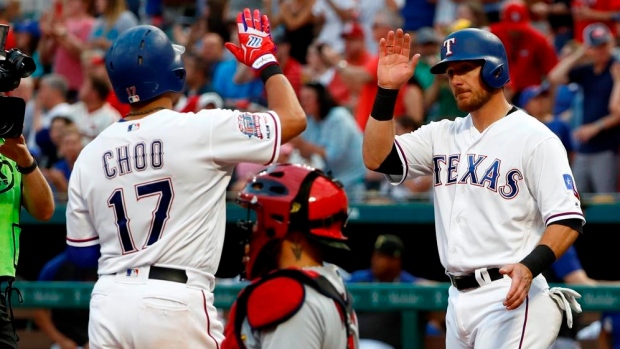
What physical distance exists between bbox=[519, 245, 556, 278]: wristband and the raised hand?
1.28 metres

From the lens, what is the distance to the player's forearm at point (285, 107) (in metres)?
4.43

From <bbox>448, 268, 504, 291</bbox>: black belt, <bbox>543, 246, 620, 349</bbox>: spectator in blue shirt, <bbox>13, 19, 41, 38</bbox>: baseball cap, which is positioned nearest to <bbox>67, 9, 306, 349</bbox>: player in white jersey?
<bbox>448, 268, 504, 291</bbox>: black belt

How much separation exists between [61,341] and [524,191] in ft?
13.5

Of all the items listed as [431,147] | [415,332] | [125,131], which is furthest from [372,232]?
[125,131]

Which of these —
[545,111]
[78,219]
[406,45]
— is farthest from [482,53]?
[545,111]

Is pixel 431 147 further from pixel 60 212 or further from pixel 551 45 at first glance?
pixel 551 45

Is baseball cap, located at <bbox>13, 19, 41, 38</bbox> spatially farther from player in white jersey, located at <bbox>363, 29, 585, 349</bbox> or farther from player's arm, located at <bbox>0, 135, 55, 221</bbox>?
player in white jersey, located at <bbox>363, 29, 585, 349</bbox>

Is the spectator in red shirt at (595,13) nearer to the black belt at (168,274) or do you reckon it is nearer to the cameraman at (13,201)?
the cameraman at (13,201)

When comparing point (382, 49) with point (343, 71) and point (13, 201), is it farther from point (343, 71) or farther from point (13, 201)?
point (343, 71)

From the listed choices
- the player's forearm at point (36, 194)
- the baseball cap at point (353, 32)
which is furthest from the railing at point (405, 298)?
the baseball cap at point (353, 32)

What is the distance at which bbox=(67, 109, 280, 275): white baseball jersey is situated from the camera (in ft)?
14.1

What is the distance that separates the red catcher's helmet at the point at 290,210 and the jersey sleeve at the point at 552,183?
2.48 ft

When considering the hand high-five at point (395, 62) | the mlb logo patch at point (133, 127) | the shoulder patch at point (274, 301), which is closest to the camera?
the shoulder patch at point (274, 301)

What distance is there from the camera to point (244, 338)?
4.23m
